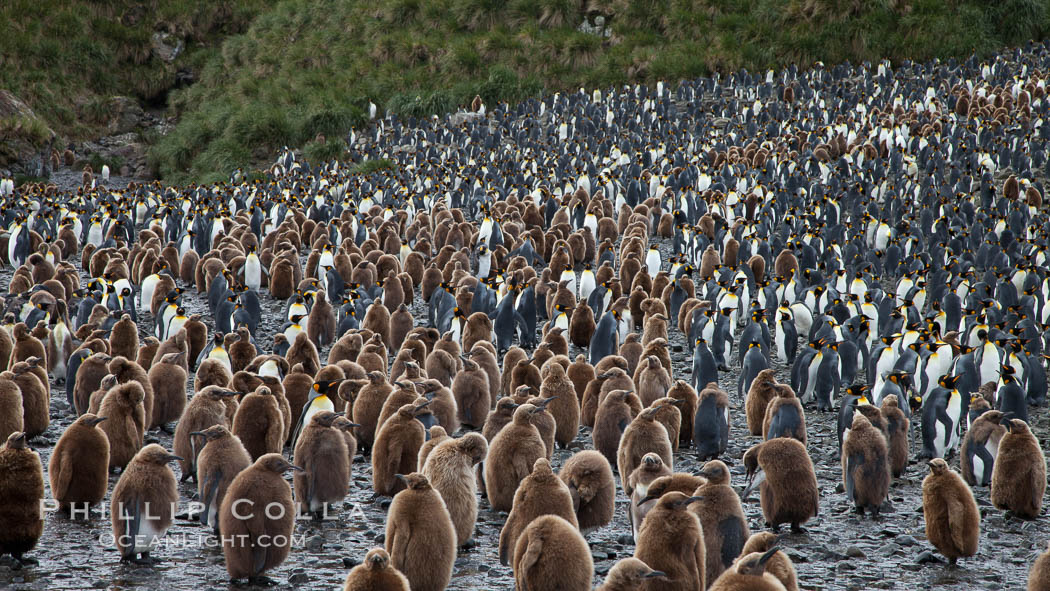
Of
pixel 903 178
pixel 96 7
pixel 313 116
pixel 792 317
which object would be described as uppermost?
pixel 96 7

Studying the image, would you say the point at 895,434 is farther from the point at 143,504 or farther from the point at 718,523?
the point at 143,504

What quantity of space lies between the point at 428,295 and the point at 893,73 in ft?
73.8

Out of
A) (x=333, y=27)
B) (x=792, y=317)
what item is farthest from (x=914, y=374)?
(x=333, y=27)

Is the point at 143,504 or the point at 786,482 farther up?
the point at 143,504

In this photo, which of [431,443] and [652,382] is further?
[652,382]

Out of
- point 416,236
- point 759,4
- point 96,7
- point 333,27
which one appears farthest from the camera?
point 96,7

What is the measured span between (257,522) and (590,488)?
198 cm

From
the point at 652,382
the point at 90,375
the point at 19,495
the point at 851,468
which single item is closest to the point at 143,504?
the point at 19,495

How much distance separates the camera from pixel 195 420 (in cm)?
657

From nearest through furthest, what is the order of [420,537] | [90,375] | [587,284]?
[420,537] → [90,375] → [587,284]

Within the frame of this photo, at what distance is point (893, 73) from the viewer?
3000cm

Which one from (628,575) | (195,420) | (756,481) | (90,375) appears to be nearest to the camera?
(628,575)

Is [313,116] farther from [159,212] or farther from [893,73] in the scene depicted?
[893,73]

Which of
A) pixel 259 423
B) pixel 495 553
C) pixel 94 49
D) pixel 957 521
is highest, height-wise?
pixel 94 49
